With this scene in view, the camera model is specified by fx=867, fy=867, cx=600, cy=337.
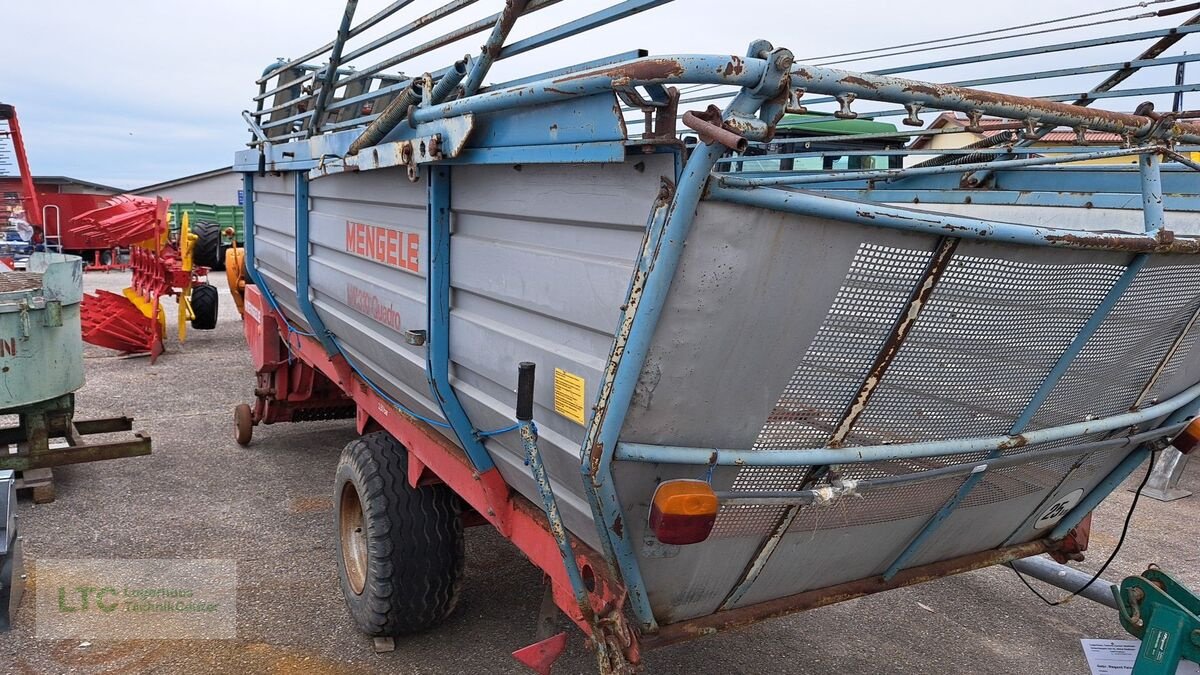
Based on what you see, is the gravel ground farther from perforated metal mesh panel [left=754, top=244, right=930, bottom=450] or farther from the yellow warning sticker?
perforated metal mesh panel [left=754, top=244, right=930, bottom=450]

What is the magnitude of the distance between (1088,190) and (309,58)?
3.45 m

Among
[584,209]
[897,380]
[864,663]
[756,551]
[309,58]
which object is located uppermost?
[309,58]

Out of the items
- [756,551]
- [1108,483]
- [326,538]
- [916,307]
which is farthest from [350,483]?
[1108,483]

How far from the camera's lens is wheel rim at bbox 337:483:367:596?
12.0 feet

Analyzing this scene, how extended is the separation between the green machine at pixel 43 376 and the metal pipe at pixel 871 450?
15.6 ft

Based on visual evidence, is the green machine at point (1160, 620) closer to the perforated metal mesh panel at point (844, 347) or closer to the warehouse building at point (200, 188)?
the perforated metal mesh panel at point (844, 347)

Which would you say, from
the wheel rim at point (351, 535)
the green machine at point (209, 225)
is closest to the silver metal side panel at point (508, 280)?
the wheel rim at point (351, 535)

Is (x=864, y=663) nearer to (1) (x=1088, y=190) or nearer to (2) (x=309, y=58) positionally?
(1) (x=1088, y=190)

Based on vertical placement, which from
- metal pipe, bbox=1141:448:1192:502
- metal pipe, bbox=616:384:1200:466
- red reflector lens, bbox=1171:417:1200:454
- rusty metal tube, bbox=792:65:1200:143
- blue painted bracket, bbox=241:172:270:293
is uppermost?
rusty metal tube, bbox=792:65:1200:143

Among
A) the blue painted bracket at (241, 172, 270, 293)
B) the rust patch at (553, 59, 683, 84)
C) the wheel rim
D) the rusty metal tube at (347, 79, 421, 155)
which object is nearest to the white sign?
the rust patch at (553, 59, 683, 84)

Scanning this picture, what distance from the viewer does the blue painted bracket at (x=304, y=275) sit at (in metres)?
4.13

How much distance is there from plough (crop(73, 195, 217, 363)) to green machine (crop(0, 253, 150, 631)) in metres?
3.74

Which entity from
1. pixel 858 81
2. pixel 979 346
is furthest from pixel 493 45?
pixel 979 346

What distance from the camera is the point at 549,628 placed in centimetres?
261
